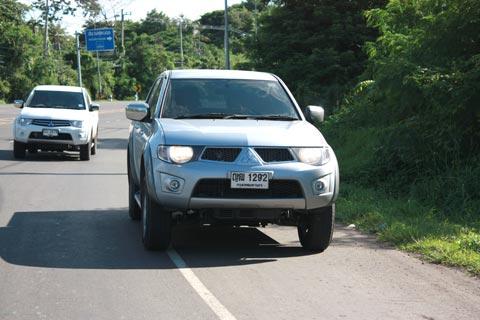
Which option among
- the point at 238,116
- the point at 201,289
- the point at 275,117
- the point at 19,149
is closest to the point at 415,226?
the point at 275,117

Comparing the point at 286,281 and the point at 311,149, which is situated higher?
the point at 311,149

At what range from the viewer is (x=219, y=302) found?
19.6 feet

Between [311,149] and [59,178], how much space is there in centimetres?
807

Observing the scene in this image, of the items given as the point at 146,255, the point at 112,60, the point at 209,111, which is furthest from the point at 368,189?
the point at 112,60

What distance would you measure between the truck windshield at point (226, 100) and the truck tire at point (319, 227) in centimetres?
122

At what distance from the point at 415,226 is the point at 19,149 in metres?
11.9

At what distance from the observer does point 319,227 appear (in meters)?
7.78

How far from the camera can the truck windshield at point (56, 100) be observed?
19.0 metres

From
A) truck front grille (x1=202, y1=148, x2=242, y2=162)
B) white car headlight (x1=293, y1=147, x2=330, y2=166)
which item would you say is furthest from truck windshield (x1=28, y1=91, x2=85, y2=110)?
white car headlight (x1=293, y1=147, x2=330, y2=166)

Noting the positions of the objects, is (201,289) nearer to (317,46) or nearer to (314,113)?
(314,113)

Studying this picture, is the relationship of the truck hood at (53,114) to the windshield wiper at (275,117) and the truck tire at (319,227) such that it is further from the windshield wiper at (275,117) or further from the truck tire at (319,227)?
the truck tire at (319,227)

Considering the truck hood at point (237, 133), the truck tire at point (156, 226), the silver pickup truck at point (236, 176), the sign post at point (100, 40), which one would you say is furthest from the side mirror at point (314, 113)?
the sign post at point (100, 40)

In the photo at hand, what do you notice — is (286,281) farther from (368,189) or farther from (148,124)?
(368,189)

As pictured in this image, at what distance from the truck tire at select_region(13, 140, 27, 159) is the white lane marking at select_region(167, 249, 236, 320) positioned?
37.5ft
